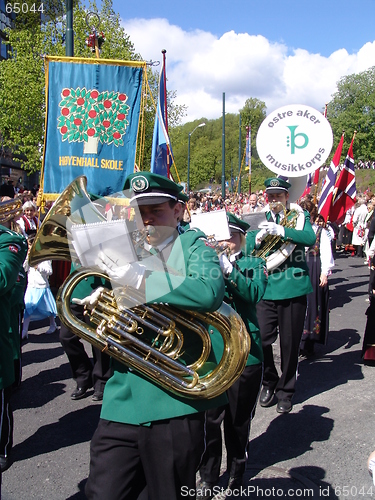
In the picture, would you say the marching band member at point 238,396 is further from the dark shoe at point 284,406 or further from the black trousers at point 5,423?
the black trousers at point 5,423

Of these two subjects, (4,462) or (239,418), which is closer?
(239,418)

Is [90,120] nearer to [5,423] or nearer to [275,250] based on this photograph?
[275,250]

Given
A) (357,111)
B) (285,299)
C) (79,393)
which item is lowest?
(79,393)

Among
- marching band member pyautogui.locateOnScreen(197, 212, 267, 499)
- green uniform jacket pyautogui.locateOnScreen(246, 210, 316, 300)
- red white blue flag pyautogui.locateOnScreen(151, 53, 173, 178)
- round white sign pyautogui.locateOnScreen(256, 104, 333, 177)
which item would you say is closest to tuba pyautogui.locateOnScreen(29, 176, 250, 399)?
marching band member pyautogui.locateOnScreen(197, 212, 267, 499)

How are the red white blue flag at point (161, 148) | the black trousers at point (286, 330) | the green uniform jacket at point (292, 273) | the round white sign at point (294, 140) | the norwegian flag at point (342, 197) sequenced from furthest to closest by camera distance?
the norwegian flag at point (342, 197) → the red white blue flag at point (161, 148) → the round white sign at point (294, 140) → the black trousers at point (286, 330) → the green uniform jacket at point (292, 273)

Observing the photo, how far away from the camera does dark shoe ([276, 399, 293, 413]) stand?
14.3 ft

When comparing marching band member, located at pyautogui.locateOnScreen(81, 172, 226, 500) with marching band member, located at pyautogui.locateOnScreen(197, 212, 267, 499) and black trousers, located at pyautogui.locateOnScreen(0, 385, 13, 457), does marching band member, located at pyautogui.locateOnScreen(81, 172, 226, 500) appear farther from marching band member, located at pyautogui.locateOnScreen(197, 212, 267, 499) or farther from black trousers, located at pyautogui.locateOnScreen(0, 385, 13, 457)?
black trousers, located at pyautogui.locateOnScreen(0, 385, 13, 457)

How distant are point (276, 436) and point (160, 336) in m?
2.34

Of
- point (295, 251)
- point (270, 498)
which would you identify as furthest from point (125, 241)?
point (295, 251)

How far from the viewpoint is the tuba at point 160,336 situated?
1.95m

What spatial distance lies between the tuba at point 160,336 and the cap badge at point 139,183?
21cm

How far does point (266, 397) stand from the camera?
4.59 meters
